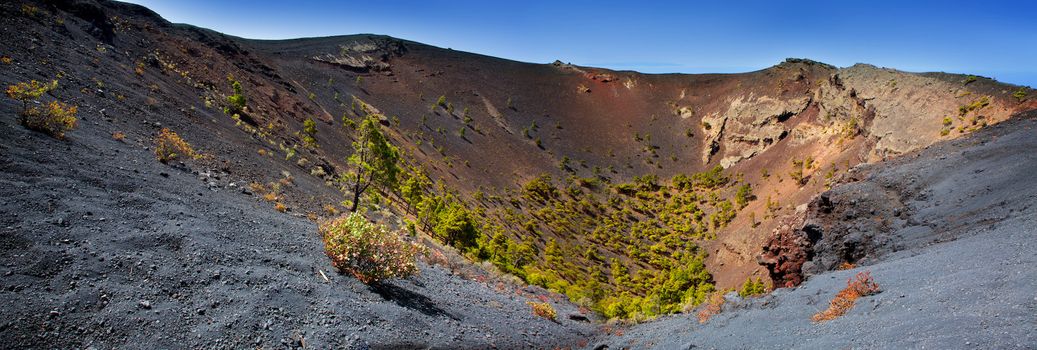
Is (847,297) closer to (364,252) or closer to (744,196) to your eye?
(364,252)

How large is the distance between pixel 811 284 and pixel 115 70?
3094 cm

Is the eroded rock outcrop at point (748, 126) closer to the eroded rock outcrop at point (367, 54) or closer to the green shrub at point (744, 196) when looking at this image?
the green shrub at point (744, 196)

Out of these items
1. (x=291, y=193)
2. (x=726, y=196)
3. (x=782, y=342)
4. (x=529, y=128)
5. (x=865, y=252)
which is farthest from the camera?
(x=529, y=128)

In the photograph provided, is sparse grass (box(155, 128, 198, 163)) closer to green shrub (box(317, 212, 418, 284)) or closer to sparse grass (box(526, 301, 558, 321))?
A: green shrub (box(317, 212, 418, 284))

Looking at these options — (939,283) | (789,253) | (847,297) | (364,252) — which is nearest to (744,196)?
(789,253)

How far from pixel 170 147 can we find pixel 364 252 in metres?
9.47

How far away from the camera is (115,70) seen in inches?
945

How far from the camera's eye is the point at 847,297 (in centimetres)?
1100

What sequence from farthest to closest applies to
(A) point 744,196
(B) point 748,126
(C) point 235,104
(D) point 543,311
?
(B) point 748,126 < (A) point 744,196 < (C) point 235,104 < (D) point 543,311

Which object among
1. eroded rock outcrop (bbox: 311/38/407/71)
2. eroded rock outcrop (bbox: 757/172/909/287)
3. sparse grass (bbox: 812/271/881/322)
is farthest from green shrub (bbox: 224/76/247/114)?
eroded rock outcrop (bbox: 311/38/407/71)

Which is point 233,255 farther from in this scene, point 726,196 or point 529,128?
point 529,128

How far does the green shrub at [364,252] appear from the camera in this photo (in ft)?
42.9

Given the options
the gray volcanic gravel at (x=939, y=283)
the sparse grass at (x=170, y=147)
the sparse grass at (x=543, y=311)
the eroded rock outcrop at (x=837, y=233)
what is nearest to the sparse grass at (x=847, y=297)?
the gray volcanic gravel at (x=939, y=283)

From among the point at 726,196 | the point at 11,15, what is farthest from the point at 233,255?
the point at 726,196
